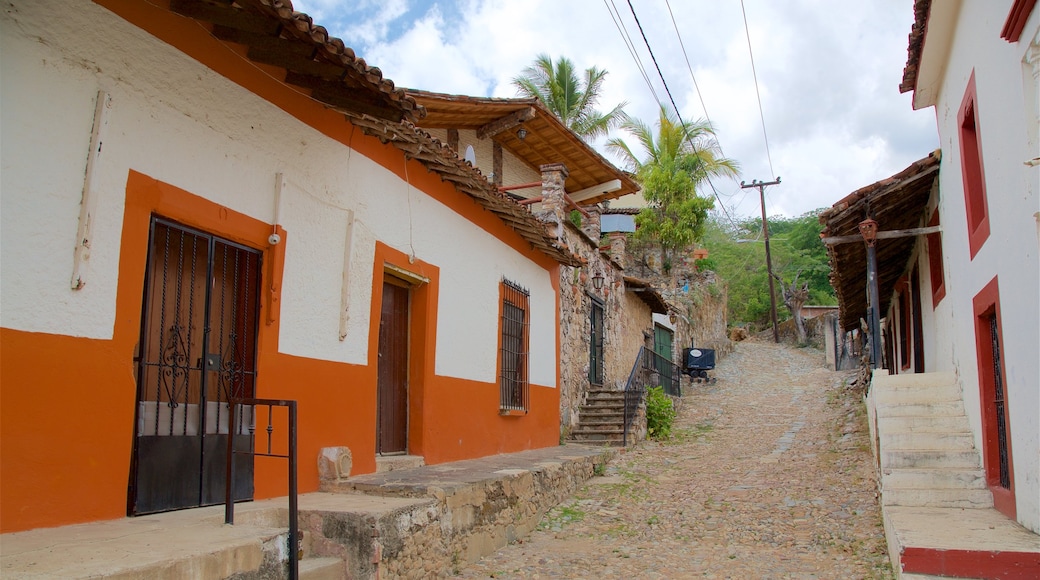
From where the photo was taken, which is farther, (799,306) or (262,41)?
(799,306)

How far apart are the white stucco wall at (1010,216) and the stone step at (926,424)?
225 mm

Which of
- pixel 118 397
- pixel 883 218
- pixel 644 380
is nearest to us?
pixel 118 397

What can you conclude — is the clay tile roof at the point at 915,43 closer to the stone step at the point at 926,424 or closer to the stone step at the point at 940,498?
the stone step at the point at 926,424

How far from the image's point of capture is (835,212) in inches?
331

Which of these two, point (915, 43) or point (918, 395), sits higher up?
point (915, 43)

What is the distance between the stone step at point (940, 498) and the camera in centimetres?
626

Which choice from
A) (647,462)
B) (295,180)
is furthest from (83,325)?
(647,462)

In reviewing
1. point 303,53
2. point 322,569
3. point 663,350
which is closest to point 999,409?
point 322,569

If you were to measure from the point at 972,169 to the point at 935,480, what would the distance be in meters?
2.78

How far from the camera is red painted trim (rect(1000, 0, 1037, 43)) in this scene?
442 cm

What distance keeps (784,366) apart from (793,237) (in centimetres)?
1694

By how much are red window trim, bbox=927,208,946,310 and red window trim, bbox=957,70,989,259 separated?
184 centimetres

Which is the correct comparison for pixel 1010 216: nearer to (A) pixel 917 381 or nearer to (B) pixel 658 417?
(A) pixel 917 381

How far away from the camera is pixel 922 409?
770 cm
